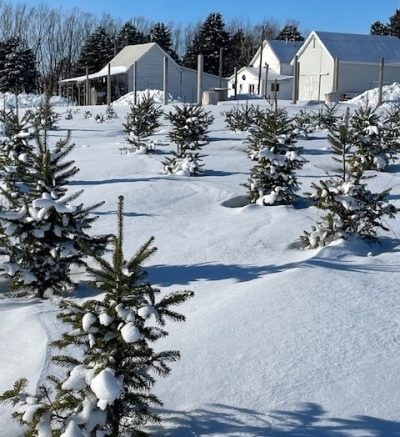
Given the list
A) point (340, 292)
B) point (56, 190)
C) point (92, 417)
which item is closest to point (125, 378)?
point (92, 417)

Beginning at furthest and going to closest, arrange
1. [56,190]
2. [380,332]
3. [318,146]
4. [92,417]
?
[318,146] < [56,190] < [380,332] < [92,417]

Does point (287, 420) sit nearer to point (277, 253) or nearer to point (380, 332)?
point (380, 332)

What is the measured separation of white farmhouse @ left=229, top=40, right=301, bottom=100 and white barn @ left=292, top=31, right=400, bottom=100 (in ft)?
6.49

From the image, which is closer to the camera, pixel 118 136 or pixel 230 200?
pixel 230 200

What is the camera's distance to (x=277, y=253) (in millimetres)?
6578

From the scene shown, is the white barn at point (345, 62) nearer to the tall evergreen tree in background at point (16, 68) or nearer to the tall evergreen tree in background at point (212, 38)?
the tall evergreen tree in background at point (212, 38)

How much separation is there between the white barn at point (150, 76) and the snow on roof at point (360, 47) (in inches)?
386

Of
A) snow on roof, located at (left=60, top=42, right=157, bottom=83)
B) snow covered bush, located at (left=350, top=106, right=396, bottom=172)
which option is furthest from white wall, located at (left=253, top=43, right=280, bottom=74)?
snow covered bush, located at (left=350, top=106, right=396, bottom=172)

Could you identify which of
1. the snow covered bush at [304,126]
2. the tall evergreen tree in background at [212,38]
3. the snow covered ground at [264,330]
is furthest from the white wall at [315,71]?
the snow covered ground at [264,330]

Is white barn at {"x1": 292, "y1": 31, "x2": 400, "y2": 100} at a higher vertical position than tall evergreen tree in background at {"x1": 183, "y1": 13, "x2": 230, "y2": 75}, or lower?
lower

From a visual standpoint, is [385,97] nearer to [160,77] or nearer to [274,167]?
[160,77]

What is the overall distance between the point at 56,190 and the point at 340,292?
310 centimetres

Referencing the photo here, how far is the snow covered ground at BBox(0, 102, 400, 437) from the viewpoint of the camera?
3066 millimetres

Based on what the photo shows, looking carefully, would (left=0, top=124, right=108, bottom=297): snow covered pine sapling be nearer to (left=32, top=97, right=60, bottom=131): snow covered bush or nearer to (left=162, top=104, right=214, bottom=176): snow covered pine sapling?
(left=32, top=97, right=60, bottom=131): snow covered bush
